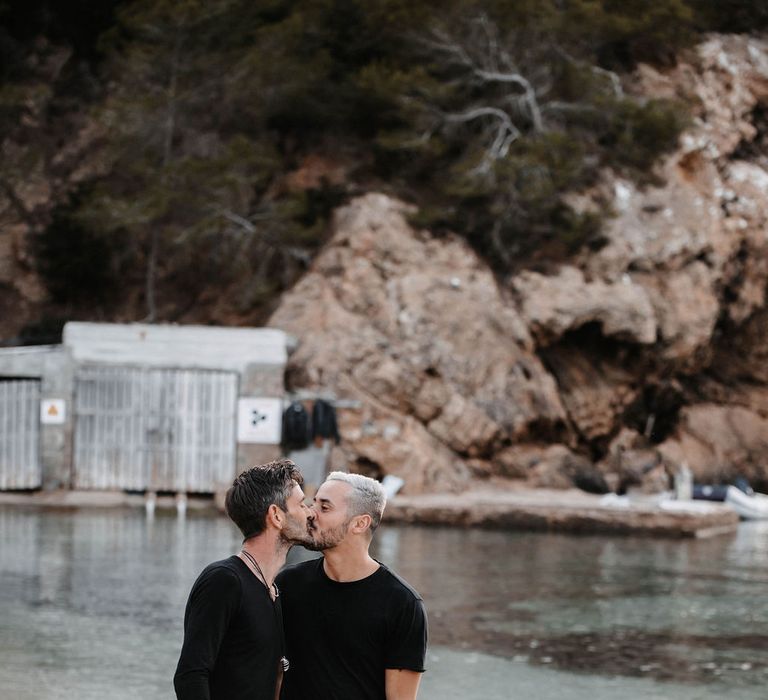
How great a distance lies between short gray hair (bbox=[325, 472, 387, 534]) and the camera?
4.51 metres

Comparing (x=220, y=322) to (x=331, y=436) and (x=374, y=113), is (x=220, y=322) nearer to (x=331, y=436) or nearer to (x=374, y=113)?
(x=374, y=113)

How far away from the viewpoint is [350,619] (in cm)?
440

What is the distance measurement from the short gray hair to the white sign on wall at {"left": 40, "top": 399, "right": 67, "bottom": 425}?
21.1m

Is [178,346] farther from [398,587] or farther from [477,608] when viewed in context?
[398,587]

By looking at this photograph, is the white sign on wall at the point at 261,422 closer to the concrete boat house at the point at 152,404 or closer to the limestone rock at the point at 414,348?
the concrete boat house at the point at 152,404

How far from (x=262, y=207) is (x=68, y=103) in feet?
34.7

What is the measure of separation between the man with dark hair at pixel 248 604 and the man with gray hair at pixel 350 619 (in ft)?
0.26

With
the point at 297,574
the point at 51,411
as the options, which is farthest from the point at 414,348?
the point at 297,574

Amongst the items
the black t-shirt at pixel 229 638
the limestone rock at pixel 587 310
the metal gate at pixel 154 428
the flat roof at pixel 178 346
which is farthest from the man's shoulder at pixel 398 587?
the limestone rock at pixel 587 310

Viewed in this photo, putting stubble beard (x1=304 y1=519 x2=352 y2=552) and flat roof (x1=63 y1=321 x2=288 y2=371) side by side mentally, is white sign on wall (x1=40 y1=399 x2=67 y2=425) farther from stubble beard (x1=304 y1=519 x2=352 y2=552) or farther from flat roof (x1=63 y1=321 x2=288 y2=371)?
stubble beard (x1=304 y1=519 x2=352 y2=552)

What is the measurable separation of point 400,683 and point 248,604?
24.0 inches

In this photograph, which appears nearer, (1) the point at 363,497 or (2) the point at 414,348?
(1) the point at 363,497

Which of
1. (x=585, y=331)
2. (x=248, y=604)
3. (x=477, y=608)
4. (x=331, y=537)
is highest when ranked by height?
(x=585, y=331)

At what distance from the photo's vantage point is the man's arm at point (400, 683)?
440 cm
